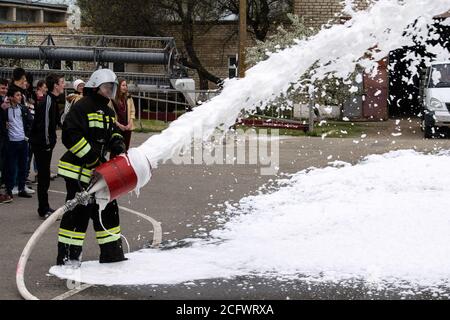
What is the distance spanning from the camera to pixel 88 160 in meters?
6.76

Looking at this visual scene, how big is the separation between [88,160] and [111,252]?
0.85m

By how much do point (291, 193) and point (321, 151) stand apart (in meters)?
6.41

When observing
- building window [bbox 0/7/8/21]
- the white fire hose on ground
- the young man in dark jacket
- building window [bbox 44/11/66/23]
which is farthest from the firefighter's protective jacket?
building window [bbox 44/11/66/23]

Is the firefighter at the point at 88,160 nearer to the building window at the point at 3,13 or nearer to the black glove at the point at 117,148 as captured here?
the black glove at the point at 117,148

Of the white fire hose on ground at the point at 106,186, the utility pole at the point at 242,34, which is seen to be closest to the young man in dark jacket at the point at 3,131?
the white fire hose on ground at the point at 106,186

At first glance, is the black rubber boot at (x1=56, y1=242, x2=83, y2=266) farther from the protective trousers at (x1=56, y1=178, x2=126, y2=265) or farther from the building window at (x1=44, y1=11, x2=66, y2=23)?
the building window at (x1=44, y1=11, x2=66, y2=23)

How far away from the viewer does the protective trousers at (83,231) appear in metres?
6.72

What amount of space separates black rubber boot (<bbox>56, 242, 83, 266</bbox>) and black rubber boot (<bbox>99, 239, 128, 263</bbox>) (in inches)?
8.4

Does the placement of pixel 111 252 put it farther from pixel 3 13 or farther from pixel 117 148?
pixel 3 13

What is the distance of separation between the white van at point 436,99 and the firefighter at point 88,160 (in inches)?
575

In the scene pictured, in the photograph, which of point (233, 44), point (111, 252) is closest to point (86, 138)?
point (111, 252)

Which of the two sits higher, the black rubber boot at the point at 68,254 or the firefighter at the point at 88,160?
the firefighter at the point at 88,160

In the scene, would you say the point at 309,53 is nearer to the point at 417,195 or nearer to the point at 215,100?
the point at 215,100
